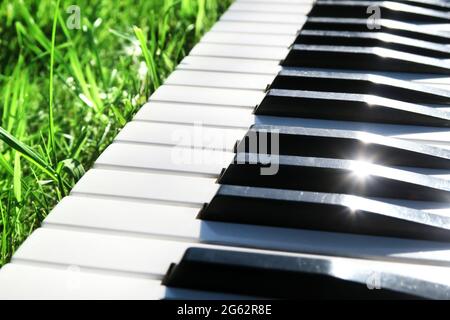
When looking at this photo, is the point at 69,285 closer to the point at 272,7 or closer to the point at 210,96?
the point at 210,96

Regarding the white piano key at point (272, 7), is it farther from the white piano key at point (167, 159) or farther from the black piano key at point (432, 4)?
the white piano key at point (167, 159)

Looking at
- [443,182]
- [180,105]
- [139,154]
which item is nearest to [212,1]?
[180,105]

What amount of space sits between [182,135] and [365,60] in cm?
63

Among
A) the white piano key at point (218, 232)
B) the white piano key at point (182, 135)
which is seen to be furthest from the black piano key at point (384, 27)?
the white piano key at point (218, 232)

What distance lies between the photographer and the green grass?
1701 mm

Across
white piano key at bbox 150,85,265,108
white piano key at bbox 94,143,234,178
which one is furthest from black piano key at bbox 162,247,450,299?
white piano key at bbox 150,85,265,108

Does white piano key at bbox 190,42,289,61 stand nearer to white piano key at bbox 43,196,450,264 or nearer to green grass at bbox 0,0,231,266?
green grass at bbox 0,0,231,266

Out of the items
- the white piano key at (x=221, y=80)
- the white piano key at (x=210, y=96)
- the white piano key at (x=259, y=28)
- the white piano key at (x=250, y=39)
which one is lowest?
the white piano key at (x=210, y=96)

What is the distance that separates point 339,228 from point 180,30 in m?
1.72

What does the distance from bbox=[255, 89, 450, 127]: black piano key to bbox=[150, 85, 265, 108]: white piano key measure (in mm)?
60

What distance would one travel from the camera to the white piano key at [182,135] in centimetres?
151

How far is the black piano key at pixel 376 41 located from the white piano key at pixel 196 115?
0.50 metres
